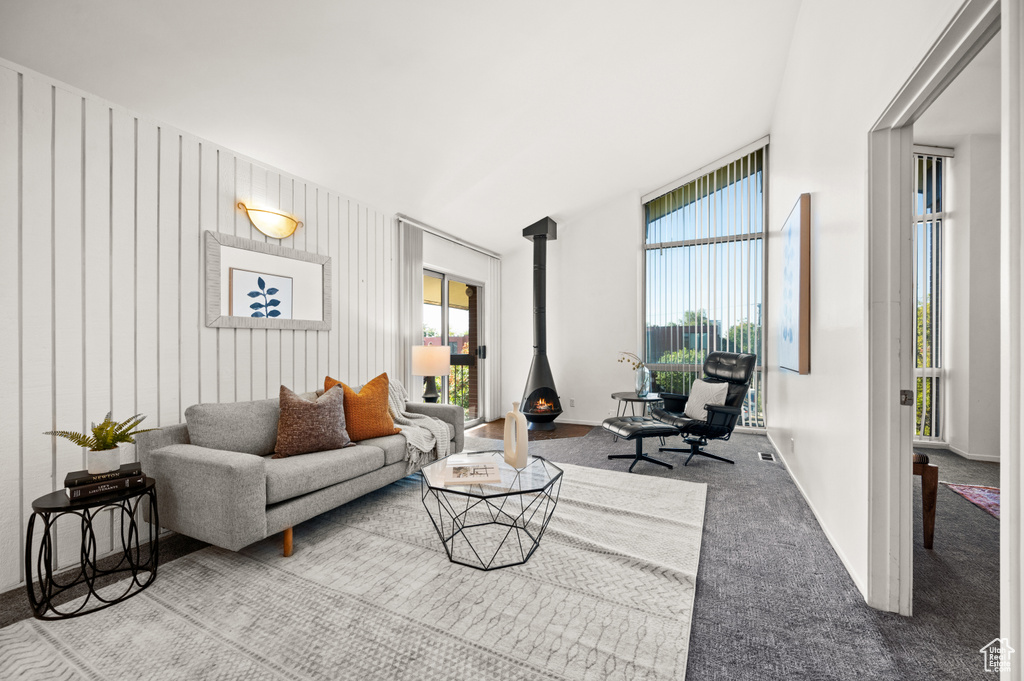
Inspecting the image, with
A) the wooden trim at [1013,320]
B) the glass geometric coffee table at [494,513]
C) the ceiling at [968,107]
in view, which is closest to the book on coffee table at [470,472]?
the glass geometric coffee table at [494,513]

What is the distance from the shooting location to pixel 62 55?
1873 mm

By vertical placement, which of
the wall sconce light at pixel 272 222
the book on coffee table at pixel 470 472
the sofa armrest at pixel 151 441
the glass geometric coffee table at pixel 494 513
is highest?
the wall sconce light at pixel 272 222

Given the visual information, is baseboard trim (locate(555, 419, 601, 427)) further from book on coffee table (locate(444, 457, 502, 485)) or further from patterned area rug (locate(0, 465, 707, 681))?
book on coffee table (locate(444, 457, 502, 485))

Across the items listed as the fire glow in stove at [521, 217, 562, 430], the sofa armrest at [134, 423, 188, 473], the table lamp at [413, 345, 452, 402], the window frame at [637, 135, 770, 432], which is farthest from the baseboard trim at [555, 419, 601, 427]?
the sofa armrest at [134, 423, 188, 473]

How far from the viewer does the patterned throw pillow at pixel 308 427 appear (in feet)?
8.35

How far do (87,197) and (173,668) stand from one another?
2.17 meters

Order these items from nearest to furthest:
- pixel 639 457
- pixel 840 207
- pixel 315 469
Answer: pixel 840 207 → pixel 315 469 → pixel 639 457

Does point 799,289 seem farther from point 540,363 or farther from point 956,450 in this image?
point 540,363

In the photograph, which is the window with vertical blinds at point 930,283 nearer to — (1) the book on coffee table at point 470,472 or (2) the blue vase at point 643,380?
(2) the blue vase at point 643,380

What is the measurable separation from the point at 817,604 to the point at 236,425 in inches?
118

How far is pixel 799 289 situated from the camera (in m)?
2.90

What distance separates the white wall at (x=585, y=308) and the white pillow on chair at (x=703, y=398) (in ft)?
4.27

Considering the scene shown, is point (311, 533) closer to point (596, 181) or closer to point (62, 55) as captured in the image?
point (62, 55)

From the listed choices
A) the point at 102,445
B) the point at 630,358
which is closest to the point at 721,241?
the point at 630,358
